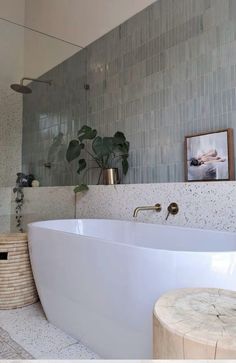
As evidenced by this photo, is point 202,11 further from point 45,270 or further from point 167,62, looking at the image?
point 45,270

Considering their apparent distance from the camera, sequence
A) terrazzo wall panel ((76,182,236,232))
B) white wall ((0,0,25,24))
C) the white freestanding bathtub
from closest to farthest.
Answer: the white freestanding bathtub
terrazzo wall panel ((76,182,236,232))
white wall ((0,0,25,24))

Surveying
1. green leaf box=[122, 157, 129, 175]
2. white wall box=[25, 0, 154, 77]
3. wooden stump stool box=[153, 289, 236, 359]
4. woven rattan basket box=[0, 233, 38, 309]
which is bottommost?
woven rattan basket box=[0, 233, 38, 309]

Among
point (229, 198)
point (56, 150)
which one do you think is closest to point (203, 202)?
point (229, 198)

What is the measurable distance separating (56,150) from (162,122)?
1.46 meters

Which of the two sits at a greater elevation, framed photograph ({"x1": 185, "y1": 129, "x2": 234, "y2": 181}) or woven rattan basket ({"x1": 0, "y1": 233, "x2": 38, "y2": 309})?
framed photograph ({"x1": 185, "y1": 129, "x2": 234, "y2": 181})

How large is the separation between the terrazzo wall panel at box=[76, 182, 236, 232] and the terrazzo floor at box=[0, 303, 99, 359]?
3.10 ft

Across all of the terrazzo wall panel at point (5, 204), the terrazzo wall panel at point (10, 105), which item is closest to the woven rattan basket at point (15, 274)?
the terrazzo wall panel at point (5, 204)

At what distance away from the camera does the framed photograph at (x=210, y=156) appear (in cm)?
178

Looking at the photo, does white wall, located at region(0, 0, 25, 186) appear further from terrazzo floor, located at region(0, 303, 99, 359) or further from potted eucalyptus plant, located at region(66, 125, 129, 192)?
terrazzo floor, located at region(0, 303, 99, 359)

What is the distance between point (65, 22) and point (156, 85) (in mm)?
1810

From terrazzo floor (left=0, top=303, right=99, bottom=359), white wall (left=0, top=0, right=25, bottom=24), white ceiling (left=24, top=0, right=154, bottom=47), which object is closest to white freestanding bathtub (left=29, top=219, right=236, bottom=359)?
terrazzo floor (left=0, top=303, right=99, bottom=359)

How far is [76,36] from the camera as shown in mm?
3215

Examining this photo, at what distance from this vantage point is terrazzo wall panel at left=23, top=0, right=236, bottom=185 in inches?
75.2

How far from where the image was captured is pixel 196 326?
2.15 feet
